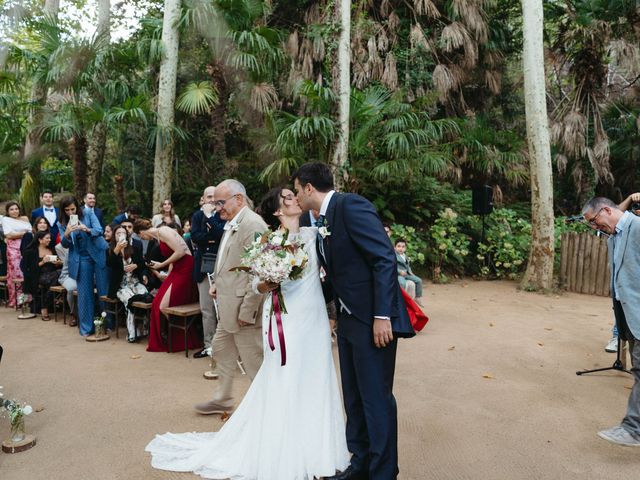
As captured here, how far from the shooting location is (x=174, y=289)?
637 centimetres

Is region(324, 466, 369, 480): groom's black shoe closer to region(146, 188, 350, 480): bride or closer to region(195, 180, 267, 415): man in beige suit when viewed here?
region(146, 188, 350, 480): bride

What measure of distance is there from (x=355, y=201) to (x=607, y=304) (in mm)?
8635

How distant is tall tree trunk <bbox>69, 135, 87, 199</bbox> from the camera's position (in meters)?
11.2

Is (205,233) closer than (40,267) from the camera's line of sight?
Yes

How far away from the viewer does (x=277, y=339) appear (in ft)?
10.7

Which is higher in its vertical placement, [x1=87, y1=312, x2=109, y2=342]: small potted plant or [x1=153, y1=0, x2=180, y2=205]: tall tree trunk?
[x1=153, y1=0, x2=180, y2=205]: tall tree trunk

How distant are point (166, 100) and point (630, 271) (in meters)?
9.63

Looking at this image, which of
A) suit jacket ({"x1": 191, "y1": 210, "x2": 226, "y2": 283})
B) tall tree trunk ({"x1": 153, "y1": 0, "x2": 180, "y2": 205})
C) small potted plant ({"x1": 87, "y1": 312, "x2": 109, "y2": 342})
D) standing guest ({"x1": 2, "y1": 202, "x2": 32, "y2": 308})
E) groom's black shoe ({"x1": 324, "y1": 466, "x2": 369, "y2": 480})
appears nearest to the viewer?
groom's black shoe ({"x1": 324, "y1": 466, "x2": 369, "y2": 480})

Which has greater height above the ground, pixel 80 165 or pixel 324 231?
pixel 80 165

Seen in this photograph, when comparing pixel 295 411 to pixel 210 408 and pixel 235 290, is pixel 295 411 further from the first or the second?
pixel 210 408

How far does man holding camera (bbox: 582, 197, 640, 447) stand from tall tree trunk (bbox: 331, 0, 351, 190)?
6.62 m

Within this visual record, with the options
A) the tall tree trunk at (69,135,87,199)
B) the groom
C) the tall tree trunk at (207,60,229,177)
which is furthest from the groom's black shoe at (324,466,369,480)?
the tall tree trunk at (207,60,229,177)

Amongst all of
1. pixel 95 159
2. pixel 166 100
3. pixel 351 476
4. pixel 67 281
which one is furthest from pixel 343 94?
pixel 351 476

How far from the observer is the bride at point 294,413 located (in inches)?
123
